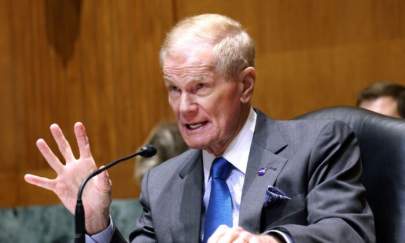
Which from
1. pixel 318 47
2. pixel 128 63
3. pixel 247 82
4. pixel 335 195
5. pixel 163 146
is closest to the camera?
pixel 335 195

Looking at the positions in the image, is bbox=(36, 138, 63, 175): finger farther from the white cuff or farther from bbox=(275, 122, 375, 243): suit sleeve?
bbox=(275, 122, 375, 243): suit sleeve

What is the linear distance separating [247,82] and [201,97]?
0.48ft

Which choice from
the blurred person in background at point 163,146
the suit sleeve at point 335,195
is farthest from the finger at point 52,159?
the blurred person in background at point 163,146

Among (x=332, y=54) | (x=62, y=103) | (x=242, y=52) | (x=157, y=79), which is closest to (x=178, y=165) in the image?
(x=242, y=52)

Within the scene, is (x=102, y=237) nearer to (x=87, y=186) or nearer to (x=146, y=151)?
(x=87, y=186)

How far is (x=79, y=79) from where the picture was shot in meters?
3.75

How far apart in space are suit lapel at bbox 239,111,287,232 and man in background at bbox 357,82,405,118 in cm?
86

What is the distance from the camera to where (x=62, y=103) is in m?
3.78

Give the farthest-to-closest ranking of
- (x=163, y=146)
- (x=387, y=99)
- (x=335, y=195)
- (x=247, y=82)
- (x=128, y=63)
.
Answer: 1. (x=128, y=63)
2. (x=163, y=146)
3. (x=387, y=99)
4. (x=247, y=82)
5. (x=335, y=195)

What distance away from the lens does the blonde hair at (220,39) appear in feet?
6.37

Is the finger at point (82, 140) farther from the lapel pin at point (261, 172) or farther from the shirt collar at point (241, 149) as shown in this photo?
the lapel pin at point (261, 172)

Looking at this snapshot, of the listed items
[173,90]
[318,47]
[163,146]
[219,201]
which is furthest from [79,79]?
[219,201]

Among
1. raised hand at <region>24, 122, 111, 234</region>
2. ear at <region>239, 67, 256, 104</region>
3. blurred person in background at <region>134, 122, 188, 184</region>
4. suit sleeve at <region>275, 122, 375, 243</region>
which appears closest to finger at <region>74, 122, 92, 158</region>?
raised hand at <region>24, 122, 111, 234</region>

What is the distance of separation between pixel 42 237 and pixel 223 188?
2.13 metres
